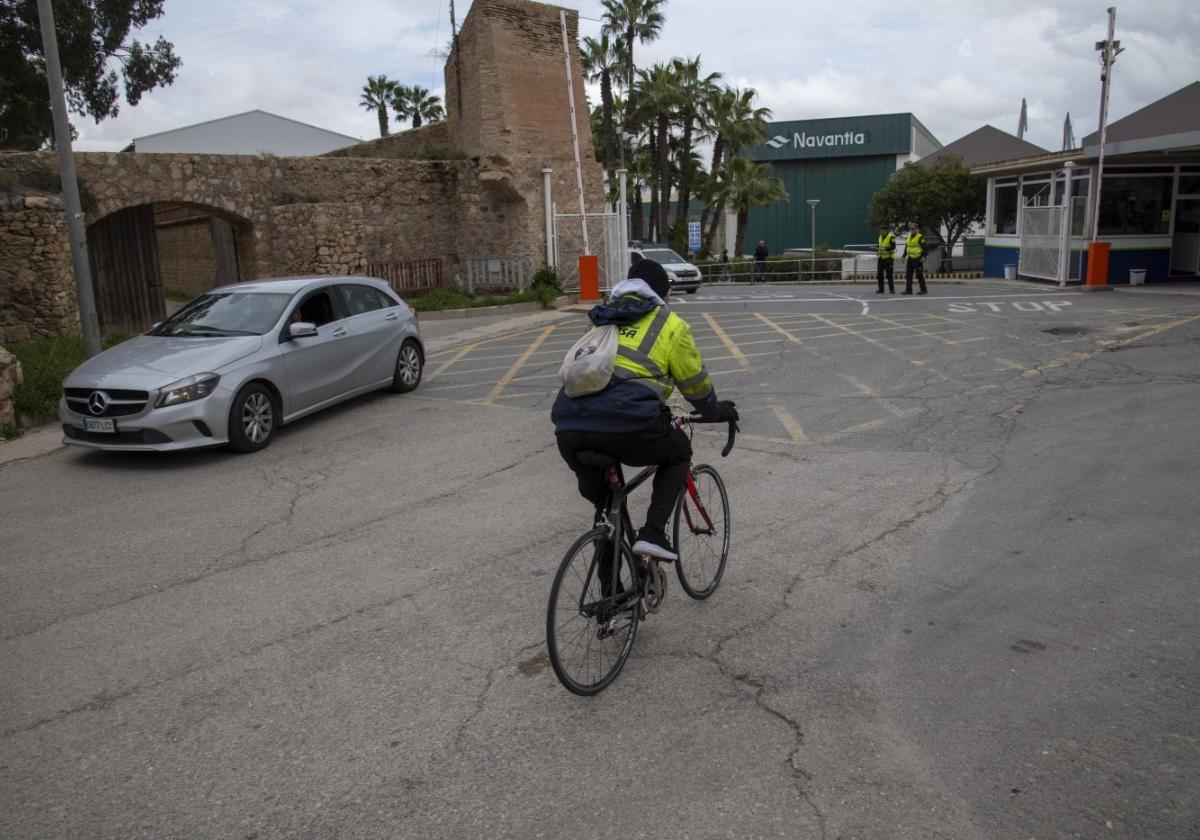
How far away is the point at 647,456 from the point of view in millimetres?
4176

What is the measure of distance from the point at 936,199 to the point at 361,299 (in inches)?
1380

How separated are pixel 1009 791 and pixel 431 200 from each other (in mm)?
22287

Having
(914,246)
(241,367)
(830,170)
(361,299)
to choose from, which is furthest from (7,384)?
(830,170)

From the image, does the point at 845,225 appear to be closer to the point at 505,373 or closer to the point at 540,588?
the point at 505,373

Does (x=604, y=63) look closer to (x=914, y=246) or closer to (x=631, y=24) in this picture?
(x=631, y=24)

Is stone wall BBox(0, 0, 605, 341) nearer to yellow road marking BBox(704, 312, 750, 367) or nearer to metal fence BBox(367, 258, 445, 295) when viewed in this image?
metal fence BBox(367, 258, 445, 295)

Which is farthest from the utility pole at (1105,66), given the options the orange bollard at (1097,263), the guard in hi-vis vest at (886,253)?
the guard in hi-vis vest at (886,253)

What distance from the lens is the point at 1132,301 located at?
19.3m

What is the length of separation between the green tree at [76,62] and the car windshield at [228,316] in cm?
2238

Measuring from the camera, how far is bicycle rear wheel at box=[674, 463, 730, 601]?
4914 mm

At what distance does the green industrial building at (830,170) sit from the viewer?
59969mm

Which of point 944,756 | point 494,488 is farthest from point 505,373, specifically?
point 944,756

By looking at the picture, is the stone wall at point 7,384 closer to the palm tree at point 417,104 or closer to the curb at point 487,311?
the curb at point 487,311

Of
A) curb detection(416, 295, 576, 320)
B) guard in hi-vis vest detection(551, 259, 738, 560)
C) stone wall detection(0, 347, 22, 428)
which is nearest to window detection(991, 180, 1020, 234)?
curb detection(416, 295, 576, 320)
